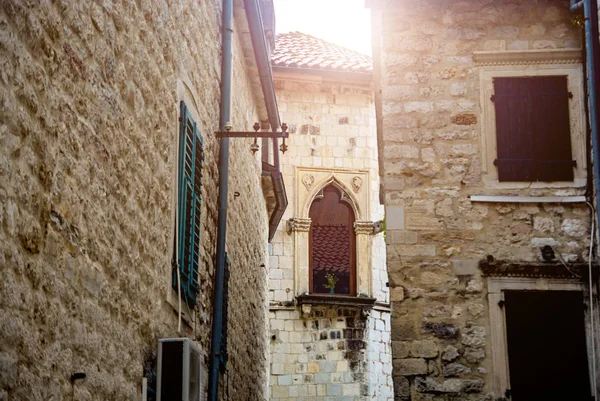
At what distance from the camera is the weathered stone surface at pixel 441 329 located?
30.2 ft

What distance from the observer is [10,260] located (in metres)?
3.62

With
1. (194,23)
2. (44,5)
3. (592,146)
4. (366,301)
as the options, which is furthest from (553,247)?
(366,301)

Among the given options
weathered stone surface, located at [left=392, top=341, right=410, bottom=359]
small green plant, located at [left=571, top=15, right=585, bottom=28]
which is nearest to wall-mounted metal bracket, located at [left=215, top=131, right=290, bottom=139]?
weathered stone surface, located at [left=392, top=341, right=410, bottom=359]

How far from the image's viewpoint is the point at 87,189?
4.65m

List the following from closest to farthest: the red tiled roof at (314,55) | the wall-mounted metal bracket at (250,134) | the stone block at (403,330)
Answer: the wall-mounted metal bracket at (250,134) < the stone block at (403,330) < the red tiled roof at (314,55)

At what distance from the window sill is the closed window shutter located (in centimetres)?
883

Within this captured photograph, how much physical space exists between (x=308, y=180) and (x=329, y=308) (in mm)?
2631

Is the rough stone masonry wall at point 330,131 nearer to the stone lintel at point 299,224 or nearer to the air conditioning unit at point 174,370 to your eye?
the stone lintel at point 299,224

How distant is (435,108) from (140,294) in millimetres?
5127

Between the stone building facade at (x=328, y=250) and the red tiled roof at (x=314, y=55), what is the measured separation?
0.04 meters

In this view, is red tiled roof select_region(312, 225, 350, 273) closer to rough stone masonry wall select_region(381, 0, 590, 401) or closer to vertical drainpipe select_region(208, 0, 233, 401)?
rough stone masonry wall select_region(381, 0, 590, 401)

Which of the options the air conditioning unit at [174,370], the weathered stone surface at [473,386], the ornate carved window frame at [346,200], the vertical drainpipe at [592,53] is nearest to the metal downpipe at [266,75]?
the ornate carved window frame at [346,200]

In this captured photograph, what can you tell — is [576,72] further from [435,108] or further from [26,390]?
[26,390]

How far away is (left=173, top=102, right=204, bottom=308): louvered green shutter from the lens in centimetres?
699
